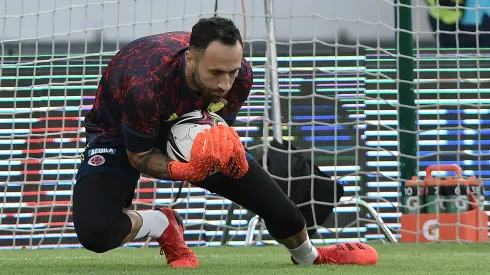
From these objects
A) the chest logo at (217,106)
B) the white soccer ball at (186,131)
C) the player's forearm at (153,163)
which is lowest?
the player's forearm at (153,163)

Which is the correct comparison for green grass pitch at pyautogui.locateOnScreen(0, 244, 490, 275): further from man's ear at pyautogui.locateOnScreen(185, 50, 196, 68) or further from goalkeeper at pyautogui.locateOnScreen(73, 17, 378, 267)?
man's ear at pyautogui.locateOnScreen(185, 50, 196, 68)

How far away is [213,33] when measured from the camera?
3.46 metres

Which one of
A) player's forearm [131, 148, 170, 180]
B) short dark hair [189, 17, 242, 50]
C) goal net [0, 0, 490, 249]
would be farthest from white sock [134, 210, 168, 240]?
goal net [0, 0, 490, 249]

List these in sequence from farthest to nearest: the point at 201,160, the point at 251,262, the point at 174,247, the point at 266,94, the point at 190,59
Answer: the point at 266,94 → the point at 251,262 → the point at 174,247 → the point at 190,59 → the point at 201,160

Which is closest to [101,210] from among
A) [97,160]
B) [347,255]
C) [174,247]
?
[97,160]

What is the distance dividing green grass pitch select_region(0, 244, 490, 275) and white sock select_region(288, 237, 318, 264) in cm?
6

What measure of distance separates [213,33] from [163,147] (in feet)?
2.06

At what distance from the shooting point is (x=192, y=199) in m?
7.41

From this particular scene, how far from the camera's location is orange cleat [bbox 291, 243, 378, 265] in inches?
167

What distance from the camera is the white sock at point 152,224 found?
416 centimetres

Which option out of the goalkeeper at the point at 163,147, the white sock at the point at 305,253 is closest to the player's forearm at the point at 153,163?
the goalkeeper at the point at 163,147

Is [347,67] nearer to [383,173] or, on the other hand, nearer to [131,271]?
[383,173]

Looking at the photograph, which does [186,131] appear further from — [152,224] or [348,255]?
[348,255]

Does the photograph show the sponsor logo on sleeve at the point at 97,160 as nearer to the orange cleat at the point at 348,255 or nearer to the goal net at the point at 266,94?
the orange cleat at the point at 348,255
